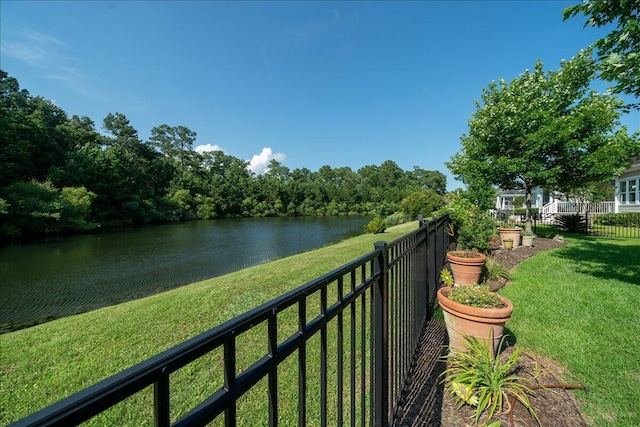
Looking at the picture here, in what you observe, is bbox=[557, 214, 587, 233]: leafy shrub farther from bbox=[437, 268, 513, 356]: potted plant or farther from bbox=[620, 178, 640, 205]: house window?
bbox=[437, 268, 513, 356]: potted plant

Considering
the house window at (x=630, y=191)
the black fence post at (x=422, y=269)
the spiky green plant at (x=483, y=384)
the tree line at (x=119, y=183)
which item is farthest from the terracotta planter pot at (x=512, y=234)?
the tree line at (x=119, y=183)

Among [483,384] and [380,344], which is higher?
[380,344]

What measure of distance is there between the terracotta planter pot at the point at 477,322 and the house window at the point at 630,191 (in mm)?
18516

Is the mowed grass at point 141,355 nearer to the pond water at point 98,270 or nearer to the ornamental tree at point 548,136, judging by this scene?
the pond water at point 98,270

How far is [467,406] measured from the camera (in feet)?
7.79

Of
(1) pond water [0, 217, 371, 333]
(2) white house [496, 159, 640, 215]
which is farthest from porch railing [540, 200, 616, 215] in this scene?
(1) pond water [0, 217, 371, 333]

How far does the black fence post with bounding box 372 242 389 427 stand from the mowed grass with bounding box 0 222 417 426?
186 millimetres

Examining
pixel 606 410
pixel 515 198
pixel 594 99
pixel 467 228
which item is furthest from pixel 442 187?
pixel 606 410

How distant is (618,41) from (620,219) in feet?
46.8

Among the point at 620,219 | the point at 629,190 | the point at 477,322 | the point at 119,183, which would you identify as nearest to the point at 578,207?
the point at 629,190

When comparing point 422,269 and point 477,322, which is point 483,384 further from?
point 422,269

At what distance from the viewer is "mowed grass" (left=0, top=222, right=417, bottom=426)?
2.88 meters

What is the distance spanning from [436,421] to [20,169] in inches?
1434

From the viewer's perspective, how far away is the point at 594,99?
30.8 ft
